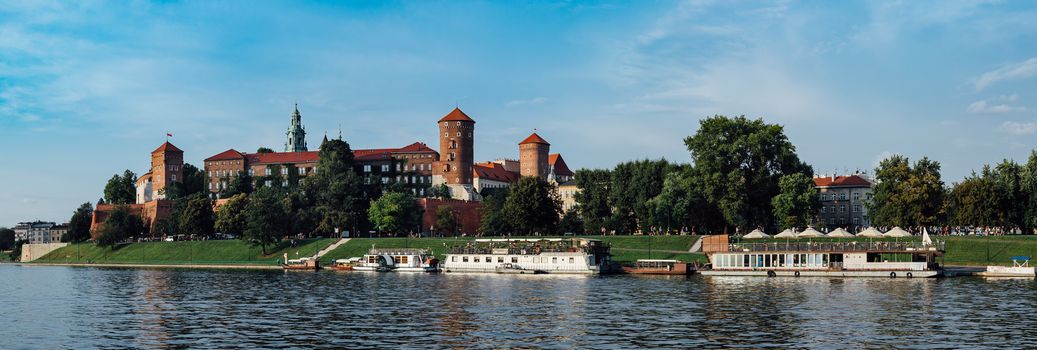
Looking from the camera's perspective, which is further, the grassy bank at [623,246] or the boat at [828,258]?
the grassy bank at [623,246]

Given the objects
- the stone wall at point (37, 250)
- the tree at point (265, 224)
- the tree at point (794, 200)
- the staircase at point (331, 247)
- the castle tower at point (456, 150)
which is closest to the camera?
the tree at point (794, 200)

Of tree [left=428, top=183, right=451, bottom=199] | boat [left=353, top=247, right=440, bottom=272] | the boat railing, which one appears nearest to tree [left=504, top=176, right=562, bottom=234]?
boat [left=353, top=247, right=440, bottom=272]

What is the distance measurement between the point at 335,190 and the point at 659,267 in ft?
220

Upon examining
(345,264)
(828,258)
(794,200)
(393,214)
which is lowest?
(345,264)

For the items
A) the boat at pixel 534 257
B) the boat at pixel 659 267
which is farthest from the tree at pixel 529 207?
the boat at pixel 659 267

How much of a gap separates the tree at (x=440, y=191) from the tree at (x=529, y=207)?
159 ft

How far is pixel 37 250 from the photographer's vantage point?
167 m

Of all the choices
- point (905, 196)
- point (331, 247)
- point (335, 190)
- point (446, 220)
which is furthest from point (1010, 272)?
point (335, 190)

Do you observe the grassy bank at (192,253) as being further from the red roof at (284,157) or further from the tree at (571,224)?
the red roof at (284,157)

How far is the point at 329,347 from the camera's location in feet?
127

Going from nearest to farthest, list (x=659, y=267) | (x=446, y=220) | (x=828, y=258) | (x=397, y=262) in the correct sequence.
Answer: (x=828, y=258)
(x=659, y=267)
(x=397, y=262)
(x=446, y=220)

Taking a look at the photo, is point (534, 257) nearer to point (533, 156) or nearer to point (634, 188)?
point (634, 188)

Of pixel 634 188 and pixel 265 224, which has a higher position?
pixel 634 188

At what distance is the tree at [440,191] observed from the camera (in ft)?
547
